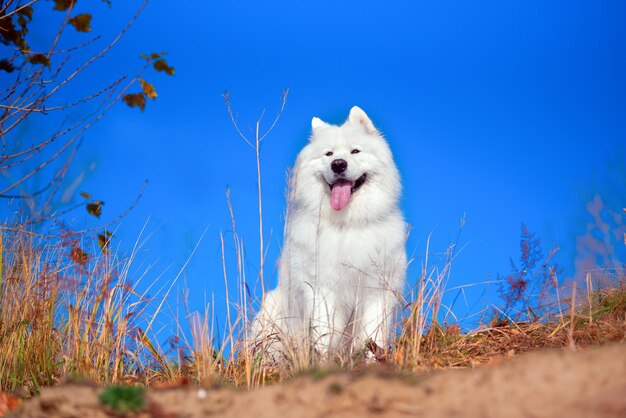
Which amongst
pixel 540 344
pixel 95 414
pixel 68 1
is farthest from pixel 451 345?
pixel 68 1

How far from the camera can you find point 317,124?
6.03 m

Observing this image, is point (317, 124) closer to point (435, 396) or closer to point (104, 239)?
point (104, 239)

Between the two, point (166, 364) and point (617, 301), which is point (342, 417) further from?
point (617, 301)

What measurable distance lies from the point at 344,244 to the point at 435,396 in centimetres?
307

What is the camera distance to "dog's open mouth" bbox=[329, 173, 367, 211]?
547cm

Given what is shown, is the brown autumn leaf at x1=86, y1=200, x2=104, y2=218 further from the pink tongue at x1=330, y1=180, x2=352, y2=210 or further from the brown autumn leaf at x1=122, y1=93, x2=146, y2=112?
the pink tongue at x1=330, y1=180, x2=352, y2=210

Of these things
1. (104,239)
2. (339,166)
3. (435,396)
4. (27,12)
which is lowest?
(435,396)

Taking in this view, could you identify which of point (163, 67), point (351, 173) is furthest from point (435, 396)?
point (351, 173)

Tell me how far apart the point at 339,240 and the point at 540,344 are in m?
→ 1.77

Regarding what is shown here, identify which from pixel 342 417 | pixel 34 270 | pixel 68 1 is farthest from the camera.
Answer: pixel 34 270

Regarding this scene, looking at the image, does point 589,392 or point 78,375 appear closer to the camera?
point 589,392

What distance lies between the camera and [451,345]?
505cm

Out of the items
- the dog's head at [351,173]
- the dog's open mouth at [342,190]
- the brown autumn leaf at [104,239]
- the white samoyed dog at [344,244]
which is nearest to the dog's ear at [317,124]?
the white samoyed dog at [344,244]

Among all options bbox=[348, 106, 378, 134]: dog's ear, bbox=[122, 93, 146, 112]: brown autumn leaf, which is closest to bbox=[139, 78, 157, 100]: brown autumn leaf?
bbox=[122, 93, 146, 112]: brown autumn leaf
